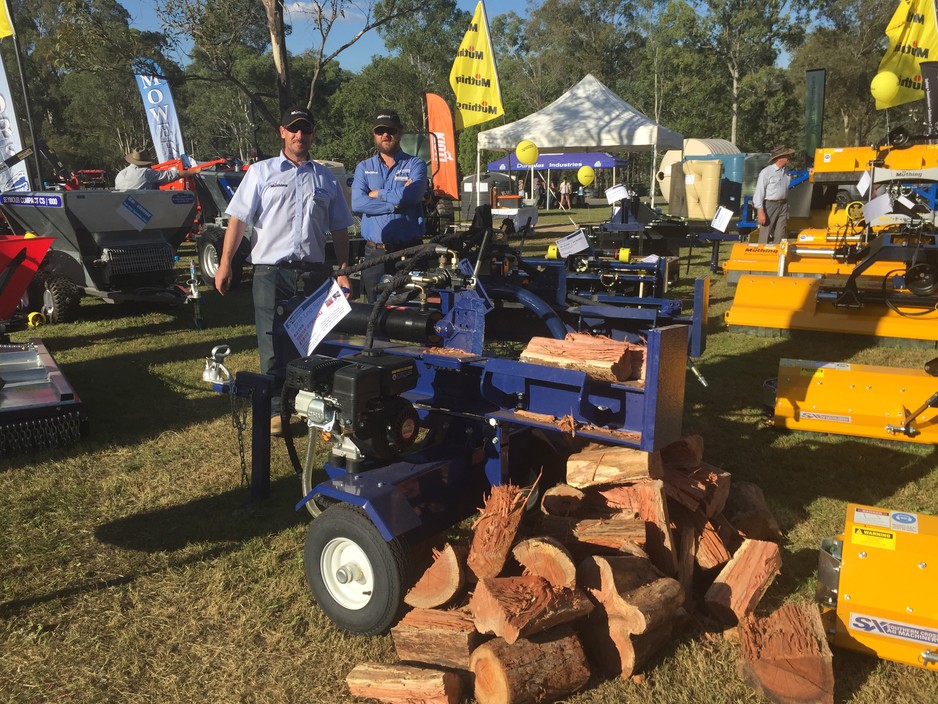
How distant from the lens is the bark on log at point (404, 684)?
2.34 m

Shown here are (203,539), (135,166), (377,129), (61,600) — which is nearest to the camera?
(61,600)

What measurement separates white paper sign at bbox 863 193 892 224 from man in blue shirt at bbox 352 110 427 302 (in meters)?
5.06

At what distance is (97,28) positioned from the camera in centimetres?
1373

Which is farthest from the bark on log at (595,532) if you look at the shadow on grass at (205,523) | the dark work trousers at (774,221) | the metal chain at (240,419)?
the dark work trousers at (774,221)

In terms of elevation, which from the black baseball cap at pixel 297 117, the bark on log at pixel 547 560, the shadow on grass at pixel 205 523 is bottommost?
the shadow on grass at pixel 205 523

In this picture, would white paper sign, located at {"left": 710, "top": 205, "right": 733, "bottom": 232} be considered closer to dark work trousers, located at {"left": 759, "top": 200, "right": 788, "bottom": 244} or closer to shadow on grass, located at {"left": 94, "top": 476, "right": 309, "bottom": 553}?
dark work trousers, located at {"left": 759, "top": 200, "right": 788, "bottom": 244}

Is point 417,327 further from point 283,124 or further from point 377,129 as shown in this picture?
point 377,129

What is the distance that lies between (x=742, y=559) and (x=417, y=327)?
171 centimetres

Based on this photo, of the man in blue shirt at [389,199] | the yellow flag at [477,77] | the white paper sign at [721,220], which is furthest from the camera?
the yellow flag at [477,77]

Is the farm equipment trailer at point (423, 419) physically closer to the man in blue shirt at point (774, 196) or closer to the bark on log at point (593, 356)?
the bark on log at point (593, 356)

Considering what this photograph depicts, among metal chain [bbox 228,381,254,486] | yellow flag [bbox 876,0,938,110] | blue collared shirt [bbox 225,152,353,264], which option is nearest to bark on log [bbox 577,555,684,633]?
metal chain [bbox 228,381,254,486]

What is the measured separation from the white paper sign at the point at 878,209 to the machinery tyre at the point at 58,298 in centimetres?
903

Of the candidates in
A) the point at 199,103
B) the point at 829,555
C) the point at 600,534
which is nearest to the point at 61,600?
the point at 600,534

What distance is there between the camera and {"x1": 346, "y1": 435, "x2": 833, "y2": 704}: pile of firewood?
237 centimetres
